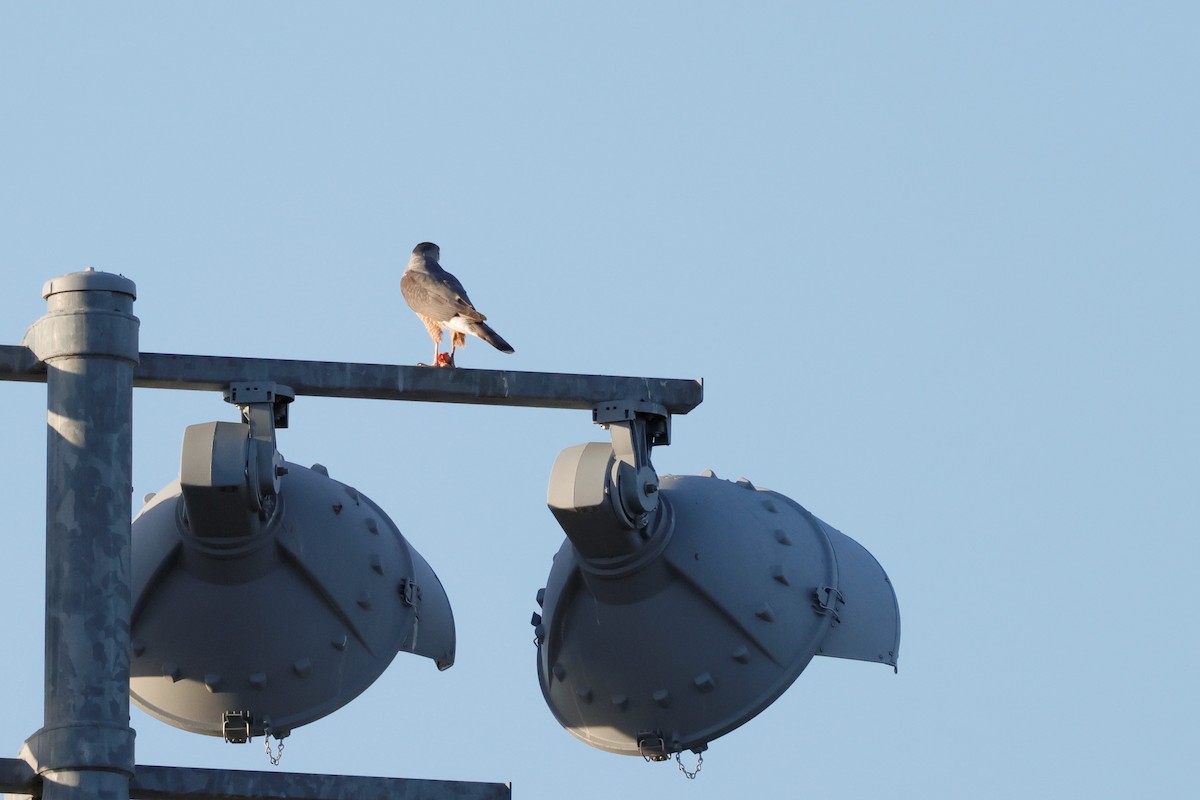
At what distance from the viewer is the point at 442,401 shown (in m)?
7.21

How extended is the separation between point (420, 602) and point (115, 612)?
60.7 inches

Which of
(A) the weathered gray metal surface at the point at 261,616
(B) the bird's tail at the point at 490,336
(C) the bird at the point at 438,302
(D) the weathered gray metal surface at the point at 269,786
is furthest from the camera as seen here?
(C) the bird at the point at 438,302

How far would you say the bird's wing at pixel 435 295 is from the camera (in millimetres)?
12219

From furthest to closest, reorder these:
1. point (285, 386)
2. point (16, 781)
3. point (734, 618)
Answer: point (734, 618) < point (285, 386) < point (16, 781)

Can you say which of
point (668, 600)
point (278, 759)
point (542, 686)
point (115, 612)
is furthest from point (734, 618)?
point (115, 612)

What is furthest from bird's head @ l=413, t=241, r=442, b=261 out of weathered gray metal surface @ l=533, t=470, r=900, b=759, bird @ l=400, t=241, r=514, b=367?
weathered gray metal surface @ l=533, t=470, r=900, b=759

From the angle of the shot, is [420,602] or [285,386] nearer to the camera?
[285,386]

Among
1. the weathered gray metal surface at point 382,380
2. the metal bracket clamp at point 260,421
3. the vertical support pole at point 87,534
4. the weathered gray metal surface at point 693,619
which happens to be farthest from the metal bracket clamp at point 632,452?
the vertical support pole at point 87,534

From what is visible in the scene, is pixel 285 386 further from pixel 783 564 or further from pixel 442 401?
pixel 783 564

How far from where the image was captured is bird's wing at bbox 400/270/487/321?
40.1 feet

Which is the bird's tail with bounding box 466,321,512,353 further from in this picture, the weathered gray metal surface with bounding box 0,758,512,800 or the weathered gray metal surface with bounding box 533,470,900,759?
the weathered gray metal surface with bounding box 0,758,512,800

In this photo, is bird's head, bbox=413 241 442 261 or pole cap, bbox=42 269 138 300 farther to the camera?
bird's head, bbox=413 241 442 261

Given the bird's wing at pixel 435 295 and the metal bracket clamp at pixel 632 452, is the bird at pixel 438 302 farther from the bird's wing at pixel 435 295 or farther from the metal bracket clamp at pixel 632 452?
the metal bracket clamp at pixel 632 452

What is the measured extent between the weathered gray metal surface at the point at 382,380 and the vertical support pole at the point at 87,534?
13.3 inches
